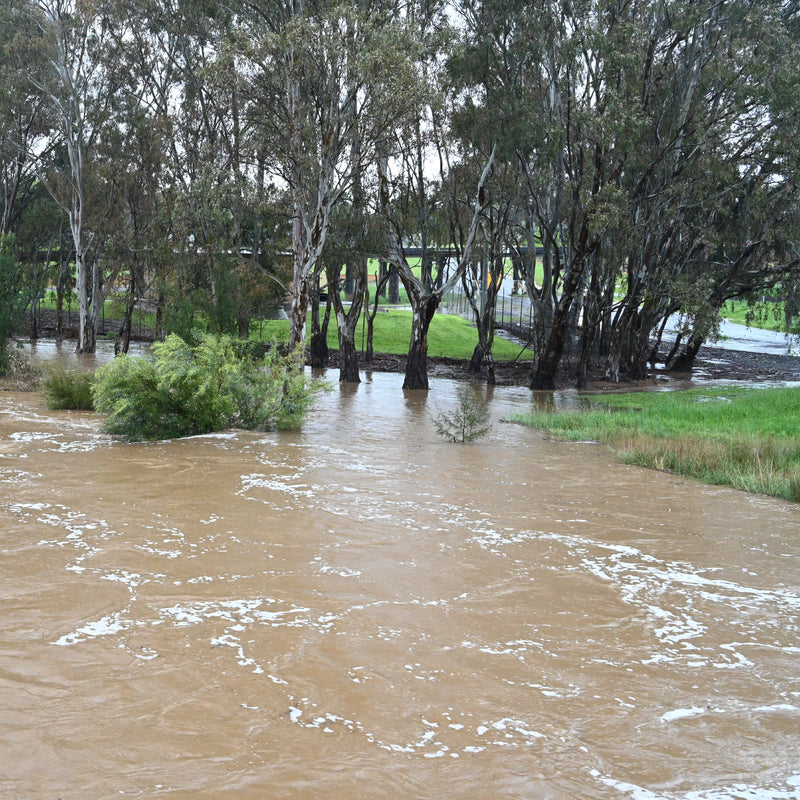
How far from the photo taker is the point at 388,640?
5.57m

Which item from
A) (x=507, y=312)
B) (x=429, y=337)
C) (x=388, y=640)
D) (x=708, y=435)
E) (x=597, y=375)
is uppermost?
(x=507, y=312)

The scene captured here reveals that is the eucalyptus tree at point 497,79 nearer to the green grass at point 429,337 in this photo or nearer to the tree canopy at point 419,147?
the tree canopy at point 419,147

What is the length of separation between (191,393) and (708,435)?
334 inches

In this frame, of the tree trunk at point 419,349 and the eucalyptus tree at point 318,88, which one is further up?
the eucalyptus tree at point 318,88

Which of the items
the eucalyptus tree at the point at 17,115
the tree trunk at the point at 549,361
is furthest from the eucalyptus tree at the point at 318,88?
the eucalyptus tree at the point at 17,115

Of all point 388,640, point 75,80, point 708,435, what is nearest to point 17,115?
point 75,80

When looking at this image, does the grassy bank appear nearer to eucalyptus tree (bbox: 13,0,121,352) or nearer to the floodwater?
the floodwater

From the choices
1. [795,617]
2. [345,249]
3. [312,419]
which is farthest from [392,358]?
[795,617]

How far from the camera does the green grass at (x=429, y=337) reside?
1599 inches

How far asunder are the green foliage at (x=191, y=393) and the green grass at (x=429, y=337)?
75.4 feet

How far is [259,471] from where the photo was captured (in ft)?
36.2

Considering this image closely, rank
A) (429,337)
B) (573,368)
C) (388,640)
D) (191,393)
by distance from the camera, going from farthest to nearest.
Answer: (429,337)
(573,368)
(191,393)
(388,640)

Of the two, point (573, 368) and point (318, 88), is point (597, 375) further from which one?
point (318, 88)

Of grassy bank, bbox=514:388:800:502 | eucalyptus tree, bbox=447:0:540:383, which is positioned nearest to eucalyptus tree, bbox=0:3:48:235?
eucalyptus tree, bbox=447:0:540:383
